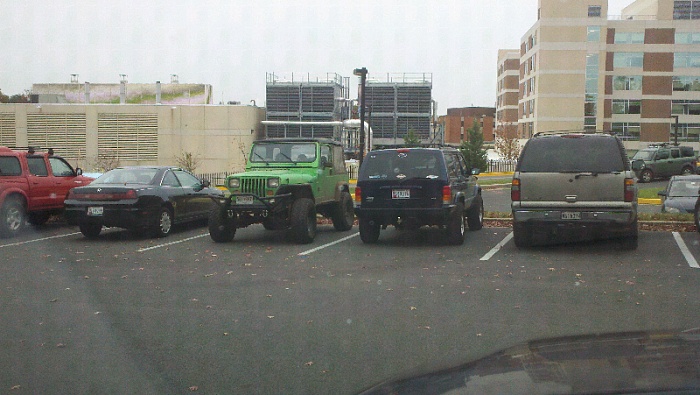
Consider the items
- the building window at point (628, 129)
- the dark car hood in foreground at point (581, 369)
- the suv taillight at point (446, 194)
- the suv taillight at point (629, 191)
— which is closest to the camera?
the dark car hood in foreground at point (581, 369)

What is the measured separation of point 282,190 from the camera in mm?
13078

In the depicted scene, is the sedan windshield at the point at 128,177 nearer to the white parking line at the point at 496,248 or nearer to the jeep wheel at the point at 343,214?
the jeep wheel at the point at 343,214

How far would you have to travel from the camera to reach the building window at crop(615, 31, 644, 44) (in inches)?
2680

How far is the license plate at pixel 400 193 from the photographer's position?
496 inches

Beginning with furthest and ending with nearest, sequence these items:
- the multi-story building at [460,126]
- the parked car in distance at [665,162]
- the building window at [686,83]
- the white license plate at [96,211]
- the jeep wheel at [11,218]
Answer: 1. the multi-story building at [460,126]
2. the building window at [686,83]
3. the parked car in distance at [665,162]
4. the jeep wheel at [11,218]
5. the white license plate at [96,211]

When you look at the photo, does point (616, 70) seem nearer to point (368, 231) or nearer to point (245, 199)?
point (368, 231)

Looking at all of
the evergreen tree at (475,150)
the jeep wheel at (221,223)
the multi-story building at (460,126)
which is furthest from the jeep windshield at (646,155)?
the multi-story building at (460,126)

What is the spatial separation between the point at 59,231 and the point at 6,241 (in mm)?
1945

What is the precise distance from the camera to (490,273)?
9.92m

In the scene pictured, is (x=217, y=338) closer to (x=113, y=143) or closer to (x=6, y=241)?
(x=6, y=241)

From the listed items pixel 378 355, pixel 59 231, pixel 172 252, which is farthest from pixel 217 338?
pixel 59 231

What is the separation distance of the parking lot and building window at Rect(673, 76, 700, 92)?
6257 centimetres

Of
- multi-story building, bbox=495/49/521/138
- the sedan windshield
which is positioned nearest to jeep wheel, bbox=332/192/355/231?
the sedan windshield

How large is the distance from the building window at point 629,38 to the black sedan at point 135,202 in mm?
62320
